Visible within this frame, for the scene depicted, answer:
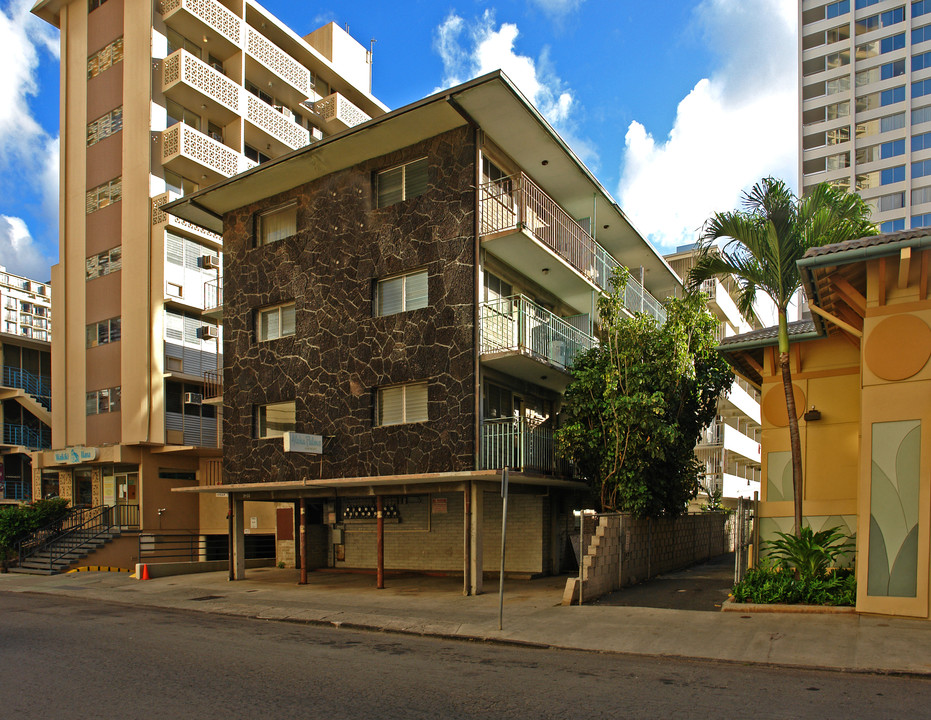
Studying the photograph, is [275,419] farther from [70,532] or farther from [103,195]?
[103,195]

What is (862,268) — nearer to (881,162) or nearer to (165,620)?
(165,620)

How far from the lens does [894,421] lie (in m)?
11.6

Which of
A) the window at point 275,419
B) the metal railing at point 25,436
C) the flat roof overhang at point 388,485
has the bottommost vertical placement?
the flat roof overhang at point 388,485

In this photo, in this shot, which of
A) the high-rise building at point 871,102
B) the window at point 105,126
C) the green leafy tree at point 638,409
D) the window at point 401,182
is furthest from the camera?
the high-rise building at point 871,102

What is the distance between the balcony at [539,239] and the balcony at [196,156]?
49.4 feet

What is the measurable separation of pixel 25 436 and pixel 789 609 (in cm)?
3655

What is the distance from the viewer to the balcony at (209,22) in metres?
30.2

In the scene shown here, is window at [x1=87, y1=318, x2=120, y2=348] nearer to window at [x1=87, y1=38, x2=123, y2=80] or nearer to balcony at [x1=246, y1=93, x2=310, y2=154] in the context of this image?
balcony at [x1=246, y1=93, x2=310, y2=154]

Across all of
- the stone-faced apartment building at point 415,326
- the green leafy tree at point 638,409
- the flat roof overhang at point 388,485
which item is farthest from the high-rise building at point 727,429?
the flat roof overhang at point 388,485

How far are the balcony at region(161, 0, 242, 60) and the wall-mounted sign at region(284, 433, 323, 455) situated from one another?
20972 mm

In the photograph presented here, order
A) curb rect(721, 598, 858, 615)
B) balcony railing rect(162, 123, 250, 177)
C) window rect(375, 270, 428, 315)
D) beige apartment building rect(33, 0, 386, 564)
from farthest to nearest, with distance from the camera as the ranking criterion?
beige apartment building rect(33, 0, 386, 564) → balcony railing rect(162, 123, 250, 177) → window rect(375, 270, 428, 315) → curb rect(721, 598, 858, 615)

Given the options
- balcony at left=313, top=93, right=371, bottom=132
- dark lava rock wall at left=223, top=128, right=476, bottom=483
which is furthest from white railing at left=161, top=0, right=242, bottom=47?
dark lava rock wall at left=223, top=128, right=476, bottom=483

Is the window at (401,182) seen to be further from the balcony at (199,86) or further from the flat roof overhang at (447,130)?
the balcony at (199,86)

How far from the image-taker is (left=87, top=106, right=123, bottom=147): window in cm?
3095
